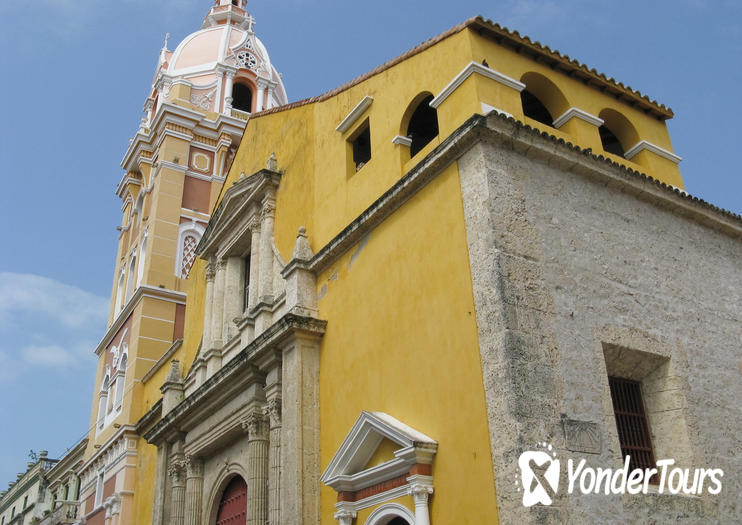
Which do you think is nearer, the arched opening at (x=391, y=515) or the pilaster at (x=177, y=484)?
the arched opening at (x=391, y=515)

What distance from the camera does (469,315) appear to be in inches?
301

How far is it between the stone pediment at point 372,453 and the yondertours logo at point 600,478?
53.3 inches

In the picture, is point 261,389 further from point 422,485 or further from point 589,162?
point 589,162

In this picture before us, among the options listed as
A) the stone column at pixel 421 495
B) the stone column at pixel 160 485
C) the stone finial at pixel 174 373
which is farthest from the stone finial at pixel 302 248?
the stone column at pixel 160 485

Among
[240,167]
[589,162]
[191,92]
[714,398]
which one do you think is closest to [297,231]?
[240,167]

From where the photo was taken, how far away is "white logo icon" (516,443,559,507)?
20.9 ft

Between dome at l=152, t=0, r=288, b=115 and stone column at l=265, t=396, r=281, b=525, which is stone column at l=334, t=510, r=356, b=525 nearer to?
stone column at l=265, t=396, r=281, b=525

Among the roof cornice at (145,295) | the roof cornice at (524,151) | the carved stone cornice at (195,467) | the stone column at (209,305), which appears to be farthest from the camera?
the roof cornice at (145,295)

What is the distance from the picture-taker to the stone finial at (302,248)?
1113 centimetres

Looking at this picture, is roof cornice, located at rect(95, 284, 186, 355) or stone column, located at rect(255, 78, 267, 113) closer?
roof cornice, located at rect(95, 284, 186, 355)

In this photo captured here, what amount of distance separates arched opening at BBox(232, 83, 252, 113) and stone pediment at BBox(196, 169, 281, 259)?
11.5 meters

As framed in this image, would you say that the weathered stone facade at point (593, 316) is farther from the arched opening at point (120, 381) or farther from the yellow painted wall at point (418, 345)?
the arched opening at point (120, 381)

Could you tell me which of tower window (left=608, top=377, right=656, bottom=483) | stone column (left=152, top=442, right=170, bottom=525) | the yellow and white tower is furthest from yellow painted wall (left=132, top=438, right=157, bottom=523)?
tower window (left=608, top=377, right=656, bottom=483)

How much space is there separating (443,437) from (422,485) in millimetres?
533
